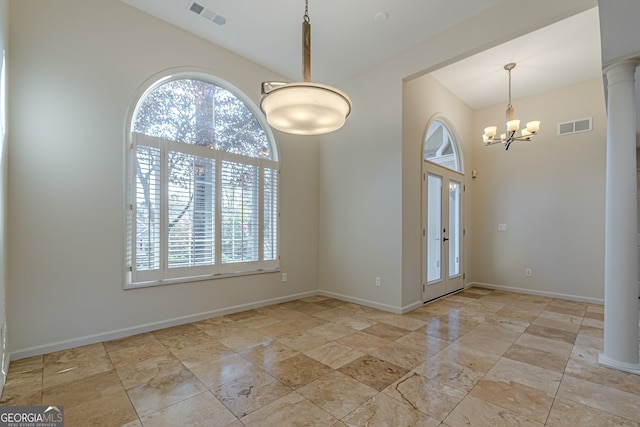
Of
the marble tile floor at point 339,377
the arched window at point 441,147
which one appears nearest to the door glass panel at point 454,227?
the arched window at point 441,147

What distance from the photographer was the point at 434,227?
490 cm

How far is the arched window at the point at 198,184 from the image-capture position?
3.29 meters

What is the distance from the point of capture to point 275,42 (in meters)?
3.82

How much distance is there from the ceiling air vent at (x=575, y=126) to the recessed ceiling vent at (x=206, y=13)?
18.2ft

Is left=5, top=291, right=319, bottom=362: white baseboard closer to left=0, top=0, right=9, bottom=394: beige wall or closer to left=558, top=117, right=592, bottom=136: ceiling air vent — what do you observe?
left=0, top=0, right=9, bottom=394: beige wall

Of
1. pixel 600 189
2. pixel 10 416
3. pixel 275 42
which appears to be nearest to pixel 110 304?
pixel 10 416

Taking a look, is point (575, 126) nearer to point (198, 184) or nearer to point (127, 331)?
point (198, 184)

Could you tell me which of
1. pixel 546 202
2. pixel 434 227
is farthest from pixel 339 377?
pixel 546 202

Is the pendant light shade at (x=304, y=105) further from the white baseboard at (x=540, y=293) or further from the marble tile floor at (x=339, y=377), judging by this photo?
the white baseboard at (x=540, y=293)

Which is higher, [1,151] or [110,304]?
[1,151]

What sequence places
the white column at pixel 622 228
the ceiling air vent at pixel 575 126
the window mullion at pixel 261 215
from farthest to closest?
the ceiling air vent at pixel 575 126 < the window mullion at pixel 261 215 < the white column at pixel 622 228

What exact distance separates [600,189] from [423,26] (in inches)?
152

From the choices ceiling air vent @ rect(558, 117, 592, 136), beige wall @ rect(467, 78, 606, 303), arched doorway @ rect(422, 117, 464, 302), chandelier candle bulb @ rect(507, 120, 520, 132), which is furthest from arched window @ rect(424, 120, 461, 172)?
ceiling air vent @ rect(558, 117, 592, 136)

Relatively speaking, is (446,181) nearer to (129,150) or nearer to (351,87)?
(351,87)
